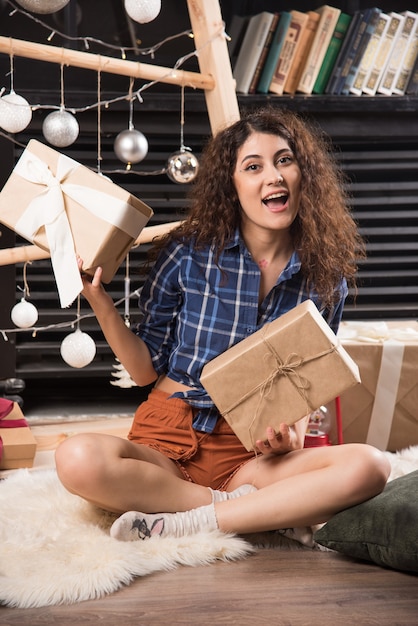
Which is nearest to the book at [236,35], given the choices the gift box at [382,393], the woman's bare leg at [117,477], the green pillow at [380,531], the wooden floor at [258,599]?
the gift box at [382,393]

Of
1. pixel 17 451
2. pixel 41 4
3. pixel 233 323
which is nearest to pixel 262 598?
pixel 233 323

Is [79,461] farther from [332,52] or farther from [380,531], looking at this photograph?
[332,52]

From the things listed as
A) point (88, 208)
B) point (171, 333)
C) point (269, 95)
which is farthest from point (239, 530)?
point (269, 95)

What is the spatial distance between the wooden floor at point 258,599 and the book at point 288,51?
179 centimetres

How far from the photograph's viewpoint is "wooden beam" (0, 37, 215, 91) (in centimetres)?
210

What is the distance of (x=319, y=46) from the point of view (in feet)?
9.55

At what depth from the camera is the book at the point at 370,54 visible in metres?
2.95

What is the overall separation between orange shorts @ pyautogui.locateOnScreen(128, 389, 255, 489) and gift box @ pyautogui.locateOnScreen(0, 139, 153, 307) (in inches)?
14.9

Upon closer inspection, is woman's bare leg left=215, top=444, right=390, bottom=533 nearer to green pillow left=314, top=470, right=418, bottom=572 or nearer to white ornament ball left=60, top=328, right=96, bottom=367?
green pillow left=314, top=470, right=418, bottom=572

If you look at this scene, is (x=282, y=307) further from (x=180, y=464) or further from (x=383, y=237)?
(x=383, y=237)

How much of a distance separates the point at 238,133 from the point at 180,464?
2.55 ft

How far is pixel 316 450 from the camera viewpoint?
1812 millimetres

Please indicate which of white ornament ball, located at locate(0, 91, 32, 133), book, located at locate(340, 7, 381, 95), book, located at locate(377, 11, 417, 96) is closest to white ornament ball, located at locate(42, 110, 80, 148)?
white ornament ball, located at locate(0, 91, 32, 133)

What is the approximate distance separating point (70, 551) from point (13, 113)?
3.54 feet
